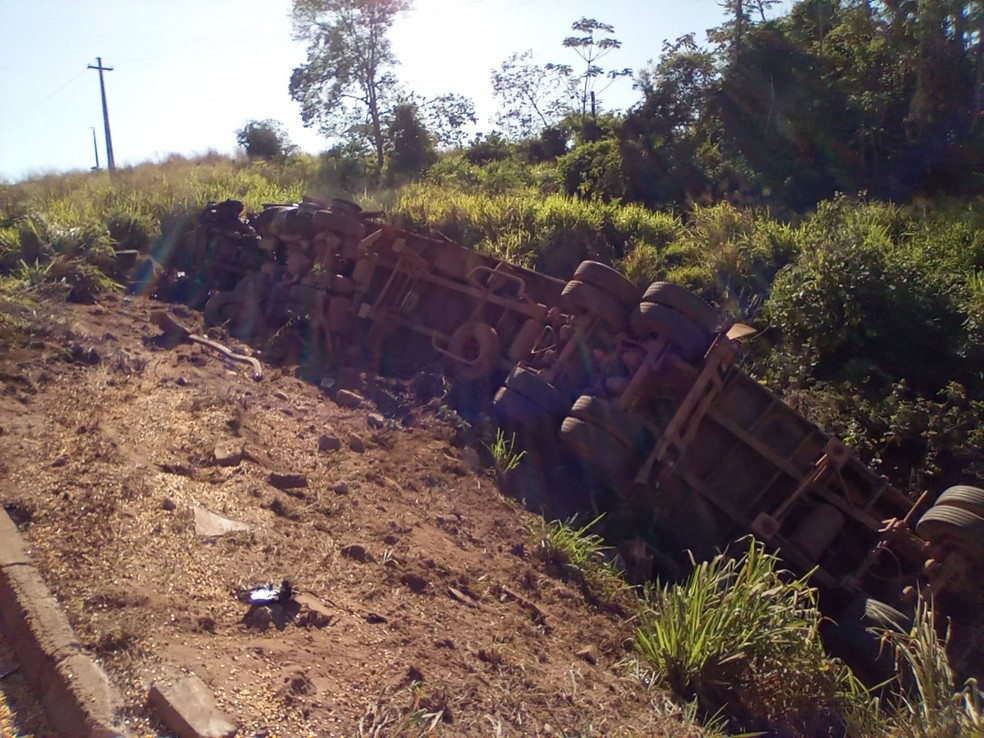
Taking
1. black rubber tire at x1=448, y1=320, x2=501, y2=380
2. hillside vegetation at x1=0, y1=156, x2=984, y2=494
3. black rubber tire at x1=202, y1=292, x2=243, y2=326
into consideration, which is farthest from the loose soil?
black rubber tire at x1=202, y1=292, x2=243, y2=326

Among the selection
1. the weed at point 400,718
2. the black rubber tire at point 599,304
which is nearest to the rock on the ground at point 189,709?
the weed at point 400,718

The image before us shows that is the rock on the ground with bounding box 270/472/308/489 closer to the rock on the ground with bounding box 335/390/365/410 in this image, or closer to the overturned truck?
the overturned truck

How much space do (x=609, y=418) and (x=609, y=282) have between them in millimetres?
1371

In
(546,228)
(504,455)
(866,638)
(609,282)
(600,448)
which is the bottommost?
(866,638)

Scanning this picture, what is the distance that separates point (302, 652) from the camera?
4070 mm

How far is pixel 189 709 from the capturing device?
3.42 m

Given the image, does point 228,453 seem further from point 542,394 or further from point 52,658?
point 542,394

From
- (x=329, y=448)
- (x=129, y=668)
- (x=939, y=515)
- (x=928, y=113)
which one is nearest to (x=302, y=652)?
(x=129, y=668)

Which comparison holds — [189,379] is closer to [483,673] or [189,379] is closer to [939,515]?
[483,673]

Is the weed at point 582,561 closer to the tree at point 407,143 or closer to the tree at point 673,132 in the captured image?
the tree at point 673,132

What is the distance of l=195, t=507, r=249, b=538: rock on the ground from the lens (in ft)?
16.3

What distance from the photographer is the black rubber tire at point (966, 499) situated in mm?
6391

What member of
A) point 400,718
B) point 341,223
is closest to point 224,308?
point 341,223

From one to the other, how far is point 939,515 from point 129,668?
5420 mm
